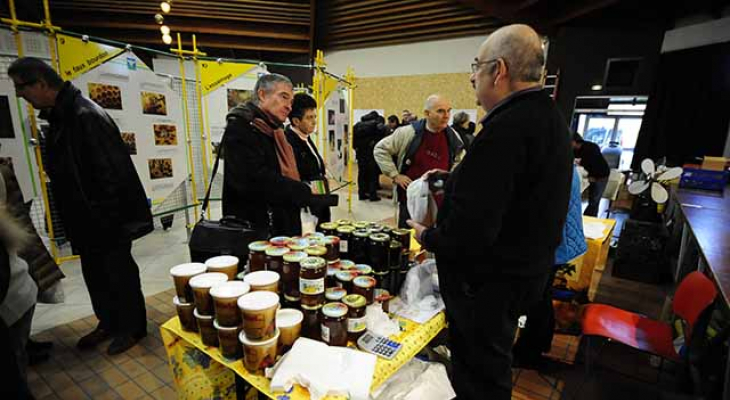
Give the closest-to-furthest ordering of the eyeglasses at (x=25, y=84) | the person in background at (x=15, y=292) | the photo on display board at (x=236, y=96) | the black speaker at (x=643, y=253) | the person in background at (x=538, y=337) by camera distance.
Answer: the person in background at (x=15, y=292)
the eyeglasses at (x=25, y=84)
the person in background at (x=538, y=337)
the black speaker at (x=643, y=253)
the photo on display board at (x=236, y=96)

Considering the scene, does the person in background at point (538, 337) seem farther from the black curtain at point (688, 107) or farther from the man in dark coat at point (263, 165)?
the black curtain at point (688, 107)

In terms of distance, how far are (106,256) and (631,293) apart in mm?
4331

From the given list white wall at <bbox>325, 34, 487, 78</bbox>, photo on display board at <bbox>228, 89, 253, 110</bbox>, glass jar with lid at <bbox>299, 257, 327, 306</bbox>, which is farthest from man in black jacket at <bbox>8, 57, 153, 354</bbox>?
white wall at <bbox>325, 34, 487, 78</bbox>

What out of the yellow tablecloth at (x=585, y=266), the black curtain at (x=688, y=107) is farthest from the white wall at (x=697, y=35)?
the yellow tablecloth at (x=585, y=266)

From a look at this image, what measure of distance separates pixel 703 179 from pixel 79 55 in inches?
250

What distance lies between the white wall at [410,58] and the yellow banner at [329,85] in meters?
4.08

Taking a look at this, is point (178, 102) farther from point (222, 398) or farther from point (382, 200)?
point (382, 200)

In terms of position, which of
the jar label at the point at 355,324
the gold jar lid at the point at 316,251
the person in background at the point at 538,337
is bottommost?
the person in background at the point at 538,337

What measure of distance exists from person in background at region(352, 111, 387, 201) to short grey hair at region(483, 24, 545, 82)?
539 cm

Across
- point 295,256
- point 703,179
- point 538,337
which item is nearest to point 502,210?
point 295,256

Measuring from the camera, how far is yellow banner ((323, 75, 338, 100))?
16.6 feet

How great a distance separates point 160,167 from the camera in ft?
12.0

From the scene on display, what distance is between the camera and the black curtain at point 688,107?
568cm

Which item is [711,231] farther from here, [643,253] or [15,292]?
[15,292]
